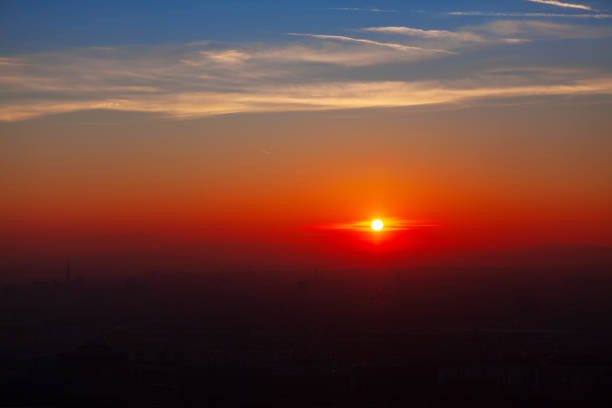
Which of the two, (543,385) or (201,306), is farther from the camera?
(201,306)

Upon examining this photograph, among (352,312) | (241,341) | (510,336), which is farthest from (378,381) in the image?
(352,312)

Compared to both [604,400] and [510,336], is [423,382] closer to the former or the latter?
[604,400]

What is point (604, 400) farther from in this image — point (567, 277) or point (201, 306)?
point (567, 277)

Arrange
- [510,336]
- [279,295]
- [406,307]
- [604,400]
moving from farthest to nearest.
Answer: [279,295], [406,307], [510,336], [604,400]

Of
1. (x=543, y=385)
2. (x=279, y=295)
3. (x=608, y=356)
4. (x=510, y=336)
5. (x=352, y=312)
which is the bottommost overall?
(x=279, y=295)

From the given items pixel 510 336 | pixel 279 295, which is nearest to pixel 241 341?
pixel 510 336

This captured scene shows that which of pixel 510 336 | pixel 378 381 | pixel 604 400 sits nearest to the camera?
pixel 604 400

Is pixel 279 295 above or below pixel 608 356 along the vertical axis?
below
